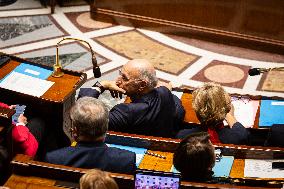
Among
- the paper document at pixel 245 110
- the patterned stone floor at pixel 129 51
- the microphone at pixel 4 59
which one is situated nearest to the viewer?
the paper document at pixel 245 110

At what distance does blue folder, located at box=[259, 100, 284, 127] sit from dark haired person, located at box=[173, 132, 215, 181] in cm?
130

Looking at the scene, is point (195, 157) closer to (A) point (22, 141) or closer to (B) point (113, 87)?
(A) point (22, 141)

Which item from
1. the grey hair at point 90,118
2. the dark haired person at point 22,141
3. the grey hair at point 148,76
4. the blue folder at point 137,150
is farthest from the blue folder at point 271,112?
the dark haired person at point 22,141

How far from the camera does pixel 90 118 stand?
3236mm

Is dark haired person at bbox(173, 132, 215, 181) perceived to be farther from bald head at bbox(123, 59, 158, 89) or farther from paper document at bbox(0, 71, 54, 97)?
paper document at bbox(0, 71, 54, 97)

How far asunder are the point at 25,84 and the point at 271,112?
2000 mm

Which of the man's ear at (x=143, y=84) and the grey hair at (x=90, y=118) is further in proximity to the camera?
the man's ear at (x=143, y=84)

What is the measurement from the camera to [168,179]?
2822 millimetres

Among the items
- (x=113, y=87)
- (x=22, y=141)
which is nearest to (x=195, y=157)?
(x=22, y=141)

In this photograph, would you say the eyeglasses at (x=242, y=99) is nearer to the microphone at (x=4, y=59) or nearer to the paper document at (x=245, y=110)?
the paper document at (x=245, y=110)

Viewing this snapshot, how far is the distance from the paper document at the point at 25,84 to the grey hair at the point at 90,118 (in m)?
1.16

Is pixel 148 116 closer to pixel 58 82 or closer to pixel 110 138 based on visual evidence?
pixel 110 138

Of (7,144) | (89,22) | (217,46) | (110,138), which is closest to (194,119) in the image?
(110,138)

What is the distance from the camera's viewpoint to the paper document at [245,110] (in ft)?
13.8
